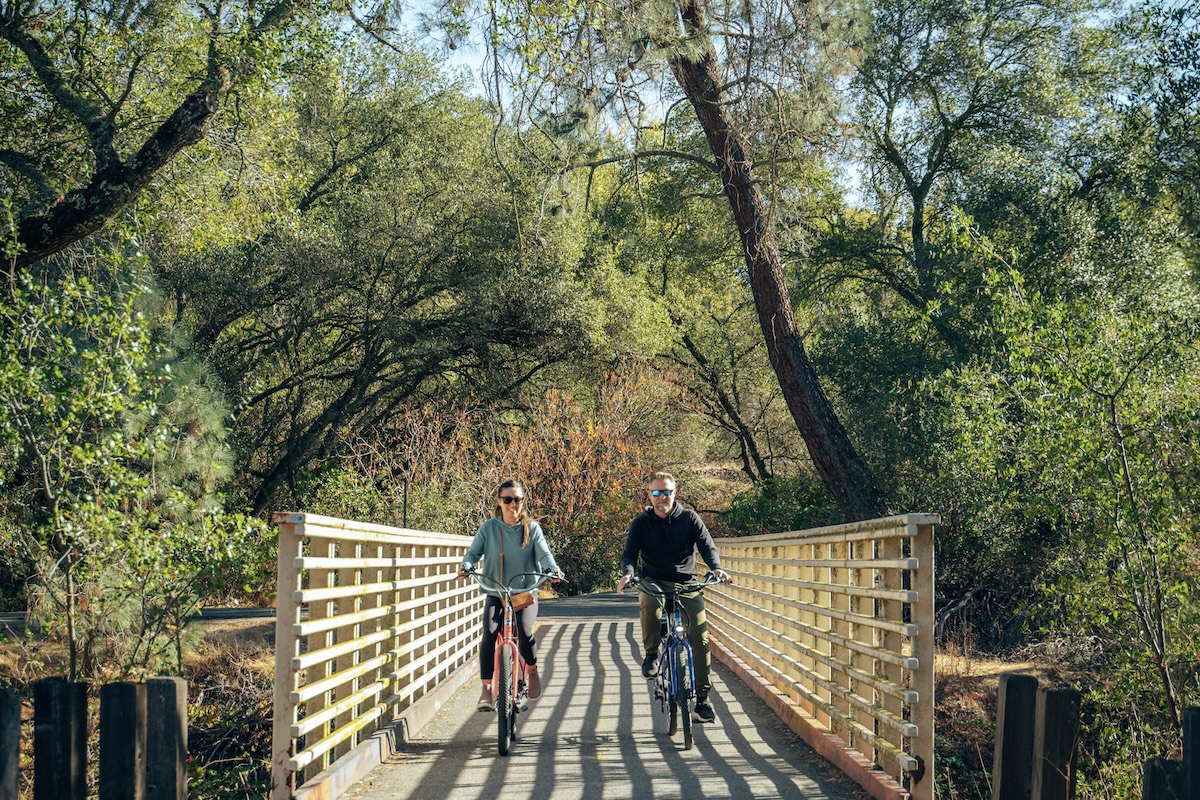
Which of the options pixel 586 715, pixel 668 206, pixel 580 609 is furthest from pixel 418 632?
pixel 668 206

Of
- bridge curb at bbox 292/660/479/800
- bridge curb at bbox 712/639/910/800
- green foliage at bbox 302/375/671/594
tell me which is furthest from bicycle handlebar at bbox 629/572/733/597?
green foliage at bbox 302/375/671/594

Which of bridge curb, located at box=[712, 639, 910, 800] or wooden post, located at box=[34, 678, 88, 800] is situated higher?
wooden post, located at box=[34, 678, 88, 800]

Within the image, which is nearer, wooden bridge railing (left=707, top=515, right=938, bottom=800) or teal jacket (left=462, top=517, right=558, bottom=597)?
wooden bridge railing (left=707, top=515, right=938, bottom=800)

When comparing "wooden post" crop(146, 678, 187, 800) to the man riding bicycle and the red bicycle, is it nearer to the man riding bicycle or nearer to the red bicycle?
the red bicycle

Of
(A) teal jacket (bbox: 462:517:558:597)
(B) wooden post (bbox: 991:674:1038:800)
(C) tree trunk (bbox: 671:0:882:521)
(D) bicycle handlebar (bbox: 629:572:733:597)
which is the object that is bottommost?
(B) wooden post (bbox: 991:674:1038:800)

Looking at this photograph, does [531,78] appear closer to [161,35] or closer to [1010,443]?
[161,35]

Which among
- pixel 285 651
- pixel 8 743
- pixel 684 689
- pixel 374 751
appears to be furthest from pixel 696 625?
pixel 8 743

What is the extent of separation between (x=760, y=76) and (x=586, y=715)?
8.46 metres

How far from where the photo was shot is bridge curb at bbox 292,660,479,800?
6.43 m

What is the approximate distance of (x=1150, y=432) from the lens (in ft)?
38.8

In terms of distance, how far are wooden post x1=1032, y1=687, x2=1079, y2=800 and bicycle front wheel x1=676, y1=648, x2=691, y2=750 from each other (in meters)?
3.67

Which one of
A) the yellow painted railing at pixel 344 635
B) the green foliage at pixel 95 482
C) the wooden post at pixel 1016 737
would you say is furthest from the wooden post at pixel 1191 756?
the green foliage at pixel 95 482

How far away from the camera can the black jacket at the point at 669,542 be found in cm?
926

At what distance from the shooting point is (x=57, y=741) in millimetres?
4680
